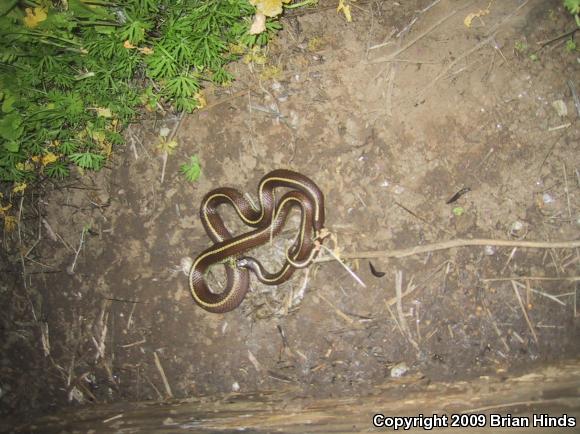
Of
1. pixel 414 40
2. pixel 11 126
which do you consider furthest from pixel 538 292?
pixel 11 126

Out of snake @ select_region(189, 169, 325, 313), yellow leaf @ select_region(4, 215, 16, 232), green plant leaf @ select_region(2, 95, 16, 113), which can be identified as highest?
green plant leaf @ select_region(2, 95, 16, 113)

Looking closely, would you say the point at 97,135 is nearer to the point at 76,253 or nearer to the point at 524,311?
the point at 76,253

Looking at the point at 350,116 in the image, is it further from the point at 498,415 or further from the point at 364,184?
the point at 498,415

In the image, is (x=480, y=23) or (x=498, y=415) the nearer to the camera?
(x=498, y=415)

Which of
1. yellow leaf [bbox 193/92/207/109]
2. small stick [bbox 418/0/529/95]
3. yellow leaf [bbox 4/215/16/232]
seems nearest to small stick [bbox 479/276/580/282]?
small stick [bbox 418/0/529/95]

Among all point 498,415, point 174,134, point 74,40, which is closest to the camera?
point 498,415

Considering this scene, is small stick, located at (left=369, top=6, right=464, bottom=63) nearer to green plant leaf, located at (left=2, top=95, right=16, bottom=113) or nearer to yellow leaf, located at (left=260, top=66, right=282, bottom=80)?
yellow leaf, located at (left=260, top=66, right=282, bottom=80)

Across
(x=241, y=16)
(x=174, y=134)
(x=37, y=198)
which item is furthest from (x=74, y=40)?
(x=37, y=198)
